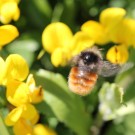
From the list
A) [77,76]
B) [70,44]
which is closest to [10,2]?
[70,44]

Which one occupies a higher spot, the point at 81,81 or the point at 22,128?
the point at 81,81

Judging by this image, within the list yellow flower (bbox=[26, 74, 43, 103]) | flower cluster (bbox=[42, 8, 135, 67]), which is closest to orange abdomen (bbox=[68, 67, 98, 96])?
→ yellow flower (bbox=[26, 74, 43, 103])

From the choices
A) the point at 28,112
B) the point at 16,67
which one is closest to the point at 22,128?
the point at 28,112

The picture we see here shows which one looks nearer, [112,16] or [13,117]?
[13,117]

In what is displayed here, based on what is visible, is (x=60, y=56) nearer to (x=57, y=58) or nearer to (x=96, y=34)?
(x=57, y=58)

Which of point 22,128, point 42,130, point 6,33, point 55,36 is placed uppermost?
point 6,33

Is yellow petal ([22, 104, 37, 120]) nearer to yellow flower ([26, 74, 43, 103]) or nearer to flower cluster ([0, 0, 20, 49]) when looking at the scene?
yellow flower ([26, 74, 43, 103])
